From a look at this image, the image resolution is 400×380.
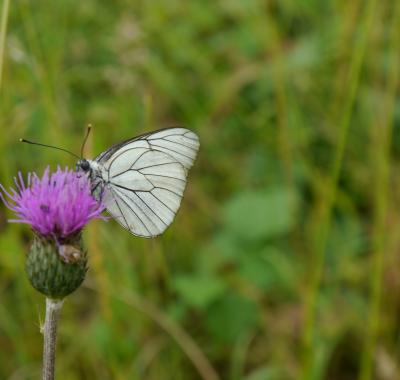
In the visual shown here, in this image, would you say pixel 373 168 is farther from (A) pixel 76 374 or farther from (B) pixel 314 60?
(A) pixel 76 374

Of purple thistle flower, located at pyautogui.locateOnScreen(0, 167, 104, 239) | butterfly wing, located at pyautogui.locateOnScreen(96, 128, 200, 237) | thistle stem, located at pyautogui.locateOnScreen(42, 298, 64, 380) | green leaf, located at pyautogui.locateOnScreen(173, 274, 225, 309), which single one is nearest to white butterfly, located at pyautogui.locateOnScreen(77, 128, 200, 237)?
butterfly wing, located at pyautogui.locateOnScreen(96, 128, 200, 237)

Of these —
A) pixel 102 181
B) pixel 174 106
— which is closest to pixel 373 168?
pixel 174 106

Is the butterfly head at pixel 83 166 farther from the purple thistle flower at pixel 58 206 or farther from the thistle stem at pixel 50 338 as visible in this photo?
the thistle stem at pixel 50 338

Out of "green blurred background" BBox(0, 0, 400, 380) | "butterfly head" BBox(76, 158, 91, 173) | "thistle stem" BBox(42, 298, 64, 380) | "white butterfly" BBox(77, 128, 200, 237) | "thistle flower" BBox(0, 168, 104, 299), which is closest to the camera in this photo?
"thistle stem" BBox(42, 298, 64, 380)

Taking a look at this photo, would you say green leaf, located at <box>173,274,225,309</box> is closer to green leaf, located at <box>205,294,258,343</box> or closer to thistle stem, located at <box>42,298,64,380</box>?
green leaf, located at <box>205,294,258,343</box>

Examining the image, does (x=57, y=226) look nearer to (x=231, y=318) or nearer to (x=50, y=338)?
(x=50, y=338)

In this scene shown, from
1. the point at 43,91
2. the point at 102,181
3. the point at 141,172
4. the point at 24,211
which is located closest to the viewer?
the point at 24,211

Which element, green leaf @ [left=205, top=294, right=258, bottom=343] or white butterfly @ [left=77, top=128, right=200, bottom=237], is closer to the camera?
white butterfly @ [left=77, top=128, right=200, bottom=237]

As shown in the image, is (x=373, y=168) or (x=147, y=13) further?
(x=147, y=13)

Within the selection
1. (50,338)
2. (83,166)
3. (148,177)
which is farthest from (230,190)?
(50,338)
